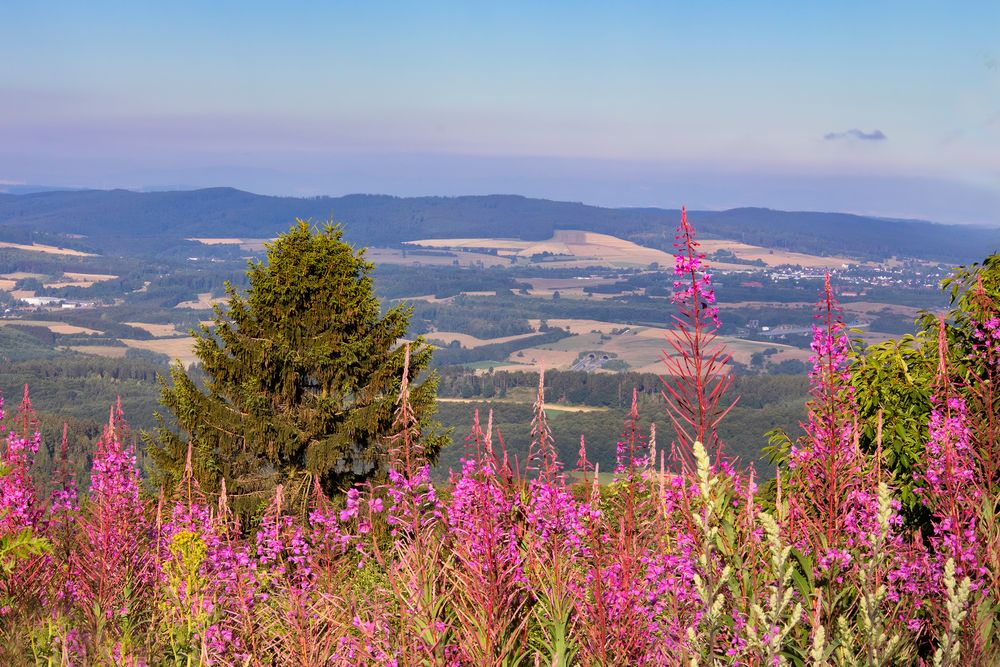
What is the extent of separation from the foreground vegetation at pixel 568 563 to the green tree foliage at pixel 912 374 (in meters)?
6.13

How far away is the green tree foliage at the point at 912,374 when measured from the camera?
1312cm

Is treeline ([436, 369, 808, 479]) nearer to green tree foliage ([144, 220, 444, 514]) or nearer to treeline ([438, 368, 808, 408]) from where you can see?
treeline ([438, 368, 808, 408])

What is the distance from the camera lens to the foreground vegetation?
4.38 m

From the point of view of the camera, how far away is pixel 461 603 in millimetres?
5172

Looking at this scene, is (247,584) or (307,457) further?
(307,457)

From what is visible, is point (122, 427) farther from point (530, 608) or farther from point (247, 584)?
point (530, 608)

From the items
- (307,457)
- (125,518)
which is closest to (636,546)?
(125,518)

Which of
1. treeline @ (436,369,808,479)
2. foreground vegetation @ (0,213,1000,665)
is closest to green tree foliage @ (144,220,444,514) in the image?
foreground vegetation @ (0,213,1000,665)

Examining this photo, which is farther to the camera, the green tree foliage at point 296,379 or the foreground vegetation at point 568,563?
the green tree foliage at point 296,379

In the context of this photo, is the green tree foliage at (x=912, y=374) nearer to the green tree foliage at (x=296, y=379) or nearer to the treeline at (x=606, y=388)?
the green tree foliage at (x=296, y=379)

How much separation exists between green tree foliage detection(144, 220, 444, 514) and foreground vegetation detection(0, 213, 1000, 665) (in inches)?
943

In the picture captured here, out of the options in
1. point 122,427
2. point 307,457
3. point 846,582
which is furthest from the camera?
point 307,457

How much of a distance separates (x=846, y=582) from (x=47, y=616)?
487 cm

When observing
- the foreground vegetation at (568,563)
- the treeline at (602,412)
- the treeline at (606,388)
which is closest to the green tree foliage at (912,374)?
the foreground vegetation at (568,563)
